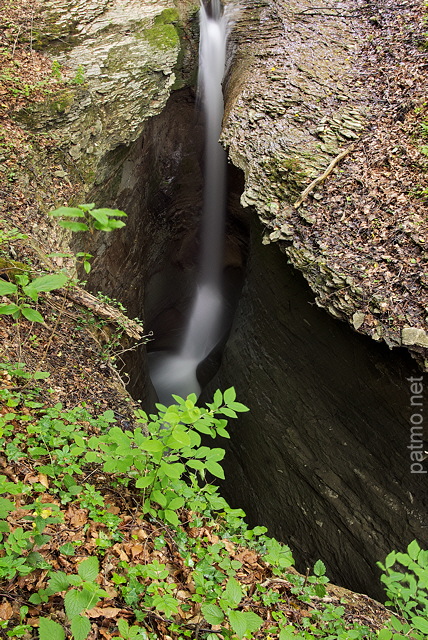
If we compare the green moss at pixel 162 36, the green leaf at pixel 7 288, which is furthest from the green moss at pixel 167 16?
the green leaf at pixel 7 288

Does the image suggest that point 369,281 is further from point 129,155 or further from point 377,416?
point 129,155

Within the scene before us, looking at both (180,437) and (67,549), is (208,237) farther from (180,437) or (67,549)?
(67,549)

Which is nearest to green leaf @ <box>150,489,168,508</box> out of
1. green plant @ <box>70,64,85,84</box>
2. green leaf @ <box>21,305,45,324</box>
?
green leaf @ <box>21,305,45,324</box>

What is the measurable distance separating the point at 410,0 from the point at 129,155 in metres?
5.54

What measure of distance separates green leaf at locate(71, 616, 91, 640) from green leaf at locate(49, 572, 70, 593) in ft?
0.67

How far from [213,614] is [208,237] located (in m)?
9.10

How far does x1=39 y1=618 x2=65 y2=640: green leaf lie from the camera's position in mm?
1349

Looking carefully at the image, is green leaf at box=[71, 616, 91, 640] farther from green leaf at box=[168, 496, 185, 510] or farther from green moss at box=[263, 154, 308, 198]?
green moss at box=[263, 154, 308, 198]

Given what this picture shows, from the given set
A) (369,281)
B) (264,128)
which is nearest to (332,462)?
(369,281)

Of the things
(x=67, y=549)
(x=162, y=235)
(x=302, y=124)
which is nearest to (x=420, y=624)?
(x=67, y=549)

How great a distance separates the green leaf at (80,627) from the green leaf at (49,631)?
40mm

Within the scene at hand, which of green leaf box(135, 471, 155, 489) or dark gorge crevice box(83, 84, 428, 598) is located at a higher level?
green leaf box(135, 471, 155, 489)

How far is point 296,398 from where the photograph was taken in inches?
211

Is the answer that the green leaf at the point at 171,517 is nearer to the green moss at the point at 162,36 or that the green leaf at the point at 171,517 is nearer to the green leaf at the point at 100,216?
the green leaf at the point at 100,216
